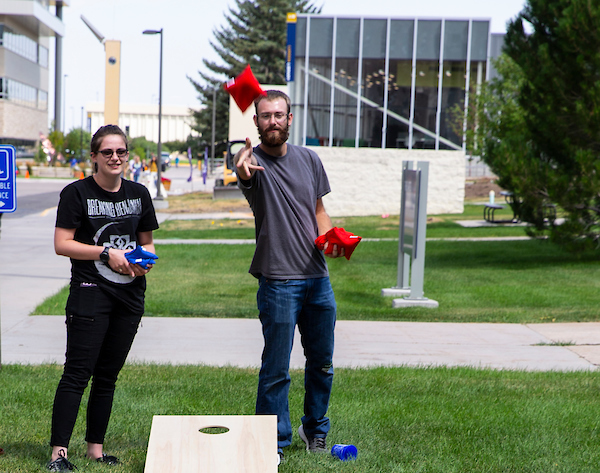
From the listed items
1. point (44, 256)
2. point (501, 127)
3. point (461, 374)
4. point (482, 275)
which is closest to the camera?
point (461, 374)

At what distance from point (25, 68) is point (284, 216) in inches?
3183

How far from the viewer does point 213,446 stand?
3500 mm

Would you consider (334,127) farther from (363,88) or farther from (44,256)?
(44,256)

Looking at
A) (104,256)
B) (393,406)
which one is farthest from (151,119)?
(104,256)

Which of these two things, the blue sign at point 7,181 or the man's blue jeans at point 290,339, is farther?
the blue sign at point 7,181

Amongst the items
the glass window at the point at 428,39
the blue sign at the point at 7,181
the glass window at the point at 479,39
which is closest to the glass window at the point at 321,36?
the glass window at the point at 428,39

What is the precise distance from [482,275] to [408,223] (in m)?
2.94

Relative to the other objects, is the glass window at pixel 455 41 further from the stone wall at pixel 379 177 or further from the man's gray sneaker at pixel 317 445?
the man's gray sneaker at pixel 317 445

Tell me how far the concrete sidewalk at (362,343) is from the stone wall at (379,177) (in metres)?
19.7

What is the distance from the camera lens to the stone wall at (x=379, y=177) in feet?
93.2

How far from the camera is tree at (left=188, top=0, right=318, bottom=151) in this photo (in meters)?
65.8

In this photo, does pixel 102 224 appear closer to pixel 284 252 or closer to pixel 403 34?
pixel 284 252

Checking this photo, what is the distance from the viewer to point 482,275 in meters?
12.6

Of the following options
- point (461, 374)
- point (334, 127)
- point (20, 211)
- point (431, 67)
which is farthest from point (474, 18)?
point (461, 374)
